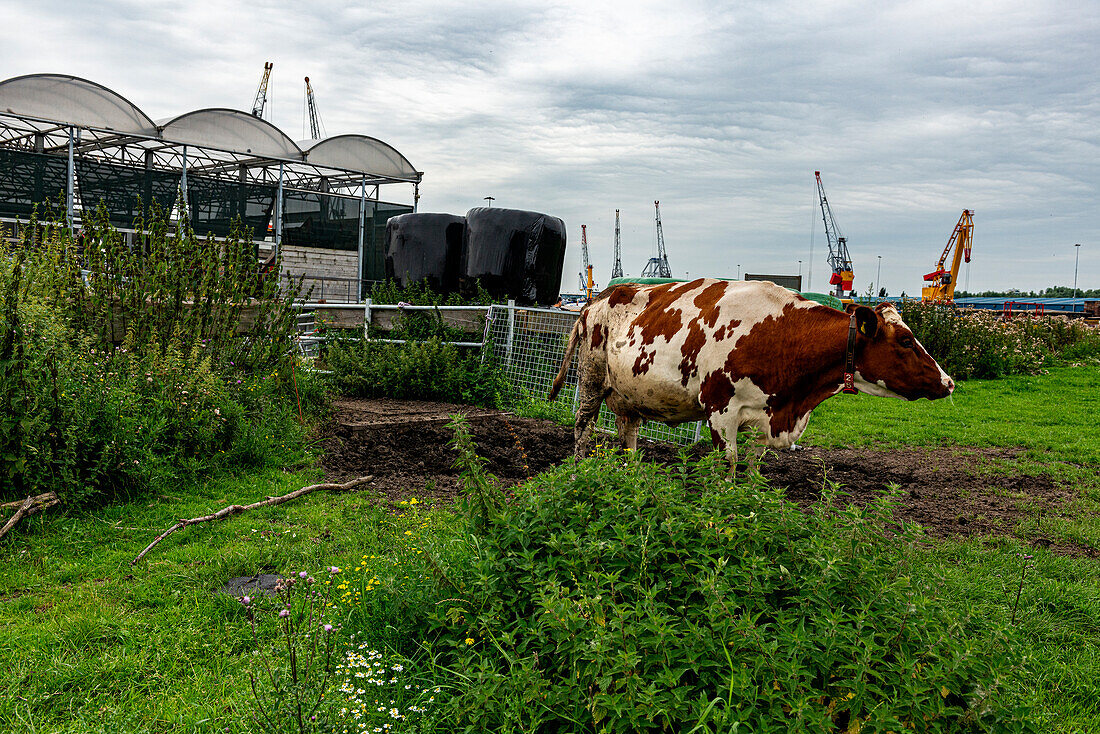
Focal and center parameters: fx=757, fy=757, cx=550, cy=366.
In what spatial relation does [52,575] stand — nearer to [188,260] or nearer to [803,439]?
[188,260]

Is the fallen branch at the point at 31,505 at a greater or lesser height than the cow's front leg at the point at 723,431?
lesser

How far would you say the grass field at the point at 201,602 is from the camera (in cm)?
276

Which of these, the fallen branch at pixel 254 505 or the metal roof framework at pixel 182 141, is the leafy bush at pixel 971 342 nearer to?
the fallen branch at pixel 254 505

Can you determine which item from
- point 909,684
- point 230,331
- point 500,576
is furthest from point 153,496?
point 909,684

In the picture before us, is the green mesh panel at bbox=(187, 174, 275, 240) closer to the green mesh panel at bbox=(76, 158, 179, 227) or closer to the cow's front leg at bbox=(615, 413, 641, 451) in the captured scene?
the green mesh panel at bbox=(76, 158, 179, 227)

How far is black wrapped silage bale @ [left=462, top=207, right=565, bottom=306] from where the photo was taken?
1191 cm

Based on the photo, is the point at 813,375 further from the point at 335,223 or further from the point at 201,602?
the point at 335,223

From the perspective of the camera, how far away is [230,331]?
6.54 metres

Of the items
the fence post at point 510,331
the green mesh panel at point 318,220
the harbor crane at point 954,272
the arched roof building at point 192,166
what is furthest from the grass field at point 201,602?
the harbor crane at point 954,272

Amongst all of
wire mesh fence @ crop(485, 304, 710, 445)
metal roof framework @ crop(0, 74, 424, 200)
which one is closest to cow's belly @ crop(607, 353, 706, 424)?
wire mesh fence @ crop(485, 304, 710, 445)

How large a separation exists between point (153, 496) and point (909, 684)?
15.9ft

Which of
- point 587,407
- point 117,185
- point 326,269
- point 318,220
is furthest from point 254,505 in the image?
point 318,220

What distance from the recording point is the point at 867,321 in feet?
14.5

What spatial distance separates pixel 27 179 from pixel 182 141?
12.6 feet
